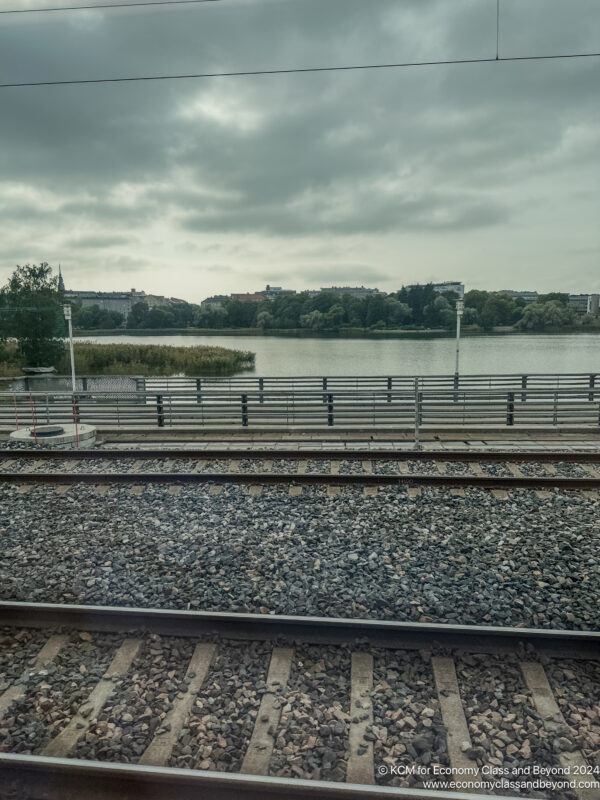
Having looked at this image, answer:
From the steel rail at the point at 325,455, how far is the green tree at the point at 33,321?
101 ft

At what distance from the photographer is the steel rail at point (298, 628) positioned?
4.11 meters

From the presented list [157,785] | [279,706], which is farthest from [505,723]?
[157,785]

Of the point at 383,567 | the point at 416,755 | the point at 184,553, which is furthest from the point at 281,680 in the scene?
the point at 184,553

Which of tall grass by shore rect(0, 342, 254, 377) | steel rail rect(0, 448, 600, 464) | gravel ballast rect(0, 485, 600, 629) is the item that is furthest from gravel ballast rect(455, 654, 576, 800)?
tall grass by shore rect(0, 342, 254, 377)

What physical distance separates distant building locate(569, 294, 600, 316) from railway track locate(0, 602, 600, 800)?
47.7 metres

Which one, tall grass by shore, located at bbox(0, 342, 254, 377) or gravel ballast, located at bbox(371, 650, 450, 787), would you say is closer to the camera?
gravel ballast, located at bbox(371, 650, 450, 787)

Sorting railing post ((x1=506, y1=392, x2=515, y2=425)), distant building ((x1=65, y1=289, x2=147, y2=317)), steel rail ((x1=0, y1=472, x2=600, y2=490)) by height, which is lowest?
steel rail ((x1=0, y1=472, x2=600, y2=490))

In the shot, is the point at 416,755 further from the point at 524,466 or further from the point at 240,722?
the point at 524,466

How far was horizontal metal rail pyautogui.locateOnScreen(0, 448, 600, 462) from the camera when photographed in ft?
32.2

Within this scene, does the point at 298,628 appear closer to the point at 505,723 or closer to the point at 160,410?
the point at 505,723

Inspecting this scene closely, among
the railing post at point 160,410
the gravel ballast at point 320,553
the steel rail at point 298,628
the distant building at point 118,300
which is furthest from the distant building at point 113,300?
the steel rail at point 298,628

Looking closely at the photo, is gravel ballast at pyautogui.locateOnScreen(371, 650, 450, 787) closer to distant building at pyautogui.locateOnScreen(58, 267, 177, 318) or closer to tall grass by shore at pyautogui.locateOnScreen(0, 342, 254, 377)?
tall grass by shore at pyautogui.locateOnScreen(0, 342, 254, 377)

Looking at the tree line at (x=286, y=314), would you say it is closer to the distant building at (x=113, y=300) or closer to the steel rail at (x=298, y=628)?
the distant building at (x=113, y=300)

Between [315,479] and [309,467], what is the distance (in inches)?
48.1
